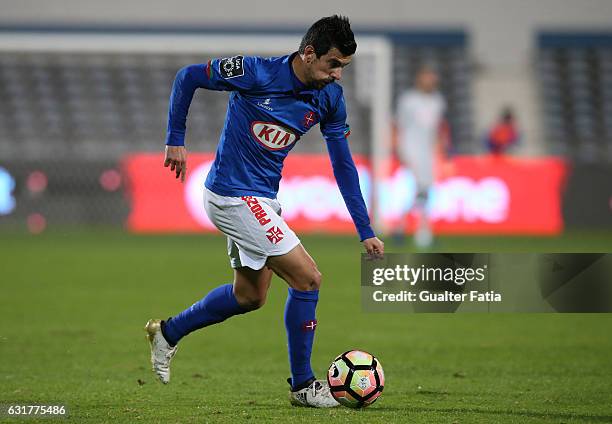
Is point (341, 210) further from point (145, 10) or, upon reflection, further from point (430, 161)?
point (145, 10)

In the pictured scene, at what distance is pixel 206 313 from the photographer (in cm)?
513

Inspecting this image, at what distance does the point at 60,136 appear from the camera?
1805 centimetres

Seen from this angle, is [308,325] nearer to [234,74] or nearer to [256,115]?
[256,115]

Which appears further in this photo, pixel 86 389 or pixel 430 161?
pixel 430 161

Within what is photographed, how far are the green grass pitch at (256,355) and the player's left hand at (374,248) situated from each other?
0.66m

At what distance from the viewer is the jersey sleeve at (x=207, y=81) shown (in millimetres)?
4777

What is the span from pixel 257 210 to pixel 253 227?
8 centimetres

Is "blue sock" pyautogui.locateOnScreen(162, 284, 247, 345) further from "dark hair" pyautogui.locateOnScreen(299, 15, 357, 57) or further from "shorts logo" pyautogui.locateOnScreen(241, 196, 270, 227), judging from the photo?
"dark hair" pyautogui.locateOnScreen(299, 15, 357, 57)

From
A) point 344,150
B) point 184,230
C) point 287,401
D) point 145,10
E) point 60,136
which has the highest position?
point 145,10

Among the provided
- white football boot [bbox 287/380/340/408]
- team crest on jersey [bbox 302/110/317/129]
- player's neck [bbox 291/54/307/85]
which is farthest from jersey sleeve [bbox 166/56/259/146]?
white football boot [bbox 287/380/340/408]

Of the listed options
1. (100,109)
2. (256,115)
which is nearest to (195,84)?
(256,115)

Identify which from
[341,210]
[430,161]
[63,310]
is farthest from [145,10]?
[63,310]

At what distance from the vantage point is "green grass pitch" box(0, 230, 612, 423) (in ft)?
15.6

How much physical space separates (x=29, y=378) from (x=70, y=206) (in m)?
11.0
